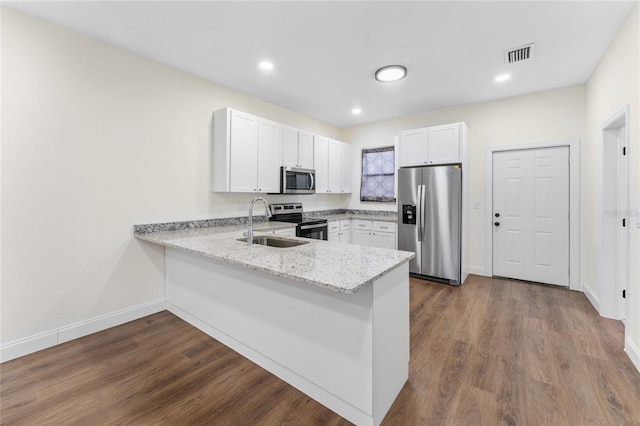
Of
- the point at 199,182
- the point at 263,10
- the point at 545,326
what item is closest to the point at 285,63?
the point at 263,10

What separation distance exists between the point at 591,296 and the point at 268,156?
4.44 metres

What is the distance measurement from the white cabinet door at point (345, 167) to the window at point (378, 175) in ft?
0.93

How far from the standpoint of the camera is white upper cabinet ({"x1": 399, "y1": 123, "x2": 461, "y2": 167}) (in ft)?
13.4

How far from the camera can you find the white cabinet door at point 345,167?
5516mm

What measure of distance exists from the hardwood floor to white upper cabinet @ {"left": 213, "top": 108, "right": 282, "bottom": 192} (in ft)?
5.78

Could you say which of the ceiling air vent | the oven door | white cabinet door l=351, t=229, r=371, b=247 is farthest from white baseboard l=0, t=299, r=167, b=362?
the ceiling air vent

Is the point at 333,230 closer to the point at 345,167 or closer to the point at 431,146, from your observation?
the point at 345,167

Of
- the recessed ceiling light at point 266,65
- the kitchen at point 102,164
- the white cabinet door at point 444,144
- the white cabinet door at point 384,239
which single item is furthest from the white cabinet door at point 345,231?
the recessed ceiling light at point 266,65

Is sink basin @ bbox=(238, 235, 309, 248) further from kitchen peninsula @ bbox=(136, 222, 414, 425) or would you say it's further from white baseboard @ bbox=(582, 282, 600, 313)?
white baseboard @ bbox=(582, 282, 600, 313)

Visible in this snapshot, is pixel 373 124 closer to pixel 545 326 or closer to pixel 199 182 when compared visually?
pixel 199 182

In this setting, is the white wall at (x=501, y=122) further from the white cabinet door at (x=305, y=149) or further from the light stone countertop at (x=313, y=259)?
the light stone countertop at (x=313, y=259)

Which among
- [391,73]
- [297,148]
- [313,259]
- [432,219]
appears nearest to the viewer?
[313,259]

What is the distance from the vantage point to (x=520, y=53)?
2807mm

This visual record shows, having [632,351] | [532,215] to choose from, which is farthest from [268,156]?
[632,351]
